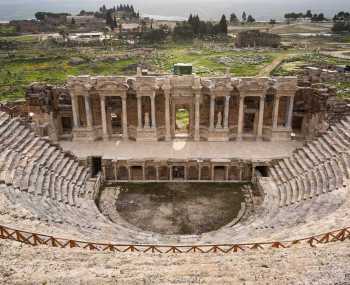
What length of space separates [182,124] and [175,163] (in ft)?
37.8

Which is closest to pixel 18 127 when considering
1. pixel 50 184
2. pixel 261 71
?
pixel 50 184

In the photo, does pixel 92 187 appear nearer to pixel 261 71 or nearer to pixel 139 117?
pixel 139 117

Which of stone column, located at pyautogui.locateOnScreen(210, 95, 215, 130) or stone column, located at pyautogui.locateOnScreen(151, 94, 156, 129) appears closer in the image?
stone column, located at pyautogui.locateOnScreen(151, 94, 156, 129)

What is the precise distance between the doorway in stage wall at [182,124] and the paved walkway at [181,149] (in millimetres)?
1556

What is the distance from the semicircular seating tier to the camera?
1833 cm

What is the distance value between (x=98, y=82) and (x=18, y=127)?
24.7 feet

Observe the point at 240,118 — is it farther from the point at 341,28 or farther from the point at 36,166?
the point at 341,28

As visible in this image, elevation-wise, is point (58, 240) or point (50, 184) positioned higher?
point (58, 240)

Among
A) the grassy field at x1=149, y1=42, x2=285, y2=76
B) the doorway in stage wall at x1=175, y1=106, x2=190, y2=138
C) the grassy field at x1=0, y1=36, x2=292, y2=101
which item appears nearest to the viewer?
the doorway in stage wall at x1=175, y1=106, x2=190, y2=138

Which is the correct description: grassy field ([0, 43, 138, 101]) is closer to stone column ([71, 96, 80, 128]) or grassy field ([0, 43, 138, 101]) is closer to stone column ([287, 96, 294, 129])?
stone column ([71, 96, 80, 128])

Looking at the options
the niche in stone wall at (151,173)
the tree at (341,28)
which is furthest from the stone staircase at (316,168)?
the tree at (341,28)

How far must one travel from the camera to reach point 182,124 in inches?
1575

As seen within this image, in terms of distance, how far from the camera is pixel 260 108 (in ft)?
107

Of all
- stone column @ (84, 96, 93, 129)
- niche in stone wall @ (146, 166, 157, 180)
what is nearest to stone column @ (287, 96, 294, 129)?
niche in stone wall @ (146, 166, 157, 180)
